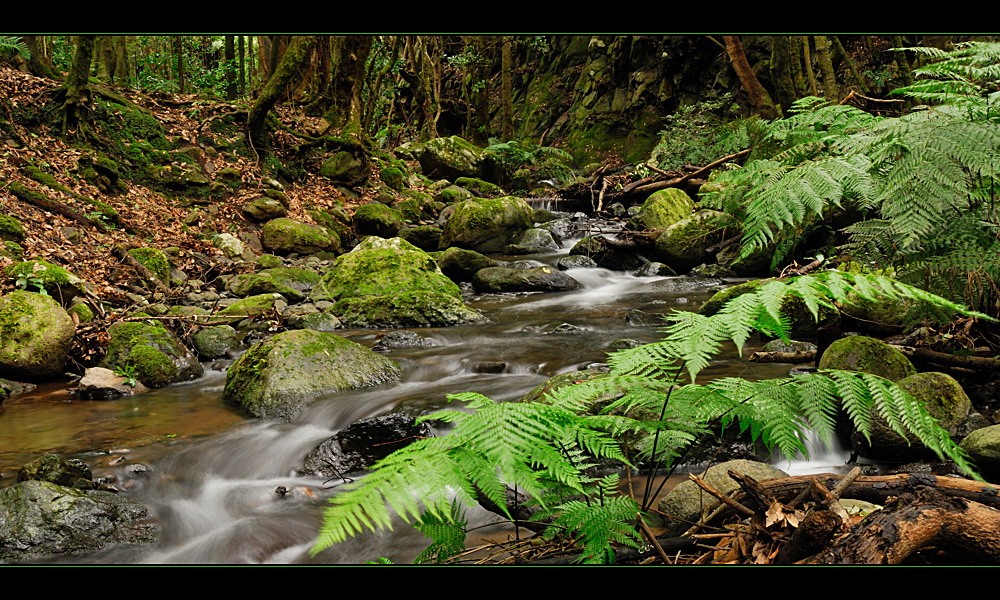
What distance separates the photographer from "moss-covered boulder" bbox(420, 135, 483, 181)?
19.5 metres

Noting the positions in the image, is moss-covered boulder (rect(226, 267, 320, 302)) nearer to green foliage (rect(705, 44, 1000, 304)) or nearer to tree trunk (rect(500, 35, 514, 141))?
green foliage (rect(705, 44, 1000, 304))

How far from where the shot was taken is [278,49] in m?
17.6

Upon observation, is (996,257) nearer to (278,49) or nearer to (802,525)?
(802,525)

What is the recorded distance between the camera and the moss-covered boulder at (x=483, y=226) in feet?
42.9

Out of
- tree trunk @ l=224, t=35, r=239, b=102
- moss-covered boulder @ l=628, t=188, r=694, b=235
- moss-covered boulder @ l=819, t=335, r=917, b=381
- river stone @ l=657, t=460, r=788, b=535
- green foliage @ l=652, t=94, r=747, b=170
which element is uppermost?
tree trunk @ l=224, t=35, r=239, b=102

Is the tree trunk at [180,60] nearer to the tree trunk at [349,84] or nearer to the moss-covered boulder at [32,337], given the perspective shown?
the tree trunk at [349,84]

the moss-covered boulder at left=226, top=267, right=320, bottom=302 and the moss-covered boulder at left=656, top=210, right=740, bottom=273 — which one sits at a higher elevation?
the moss-covered boulder at left=656, top=210, right=740, bottom=273

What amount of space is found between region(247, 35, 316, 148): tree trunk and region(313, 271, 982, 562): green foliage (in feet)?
44.1

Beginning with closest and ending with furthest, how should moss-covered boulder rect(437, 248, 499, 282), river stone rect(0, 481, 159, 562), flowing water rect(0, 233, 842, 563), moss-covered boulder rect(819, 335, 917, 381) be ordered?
river stone rect(0, 481, 159, 562) → flowing water rect(0, 233, 842, 563) → moss-covered boulder rect(819, 335, 917, 381) → moss-covered boulder rect(437, 248, 499, 282)

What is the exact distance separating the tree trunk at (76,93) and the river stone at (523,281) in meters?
8.02

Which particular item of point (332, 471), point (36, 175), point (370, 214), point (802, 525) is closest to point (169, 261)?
point (36, 175)

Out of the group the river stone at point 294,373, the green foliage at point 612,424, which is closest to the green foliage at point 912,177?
the green foliage at point 612,424

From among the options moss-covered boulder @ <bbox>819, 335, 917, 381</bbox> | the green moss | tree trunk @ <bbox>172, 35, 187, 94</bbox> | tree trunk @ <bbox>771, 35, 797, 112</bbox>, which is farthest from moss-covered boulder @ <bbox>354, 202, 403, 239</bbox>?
tree trunk @ <bbox>172, 35, 187, 94</bbox>

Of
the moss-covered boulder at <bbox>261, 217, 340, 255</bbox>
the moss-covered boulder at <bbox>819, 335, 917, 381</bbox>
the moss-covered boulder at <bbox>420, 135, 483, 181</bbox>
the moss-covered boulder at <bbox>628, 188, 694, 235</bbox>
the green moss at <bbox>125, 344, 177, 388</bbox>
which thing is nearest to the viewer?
the moss-covered boulder at <bbox>819, 335, 917, 381</bbox>
